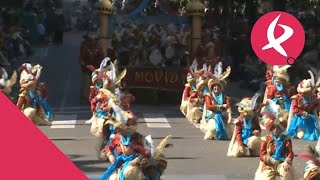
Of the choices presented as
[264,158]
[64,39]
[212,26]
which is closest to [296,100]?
[264,158]

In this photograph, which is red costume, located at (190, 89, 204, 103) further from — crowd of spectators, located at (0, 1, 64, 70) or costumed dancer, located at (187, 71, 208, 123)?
crowd of spectators, located at (0, 1, 64, 70)

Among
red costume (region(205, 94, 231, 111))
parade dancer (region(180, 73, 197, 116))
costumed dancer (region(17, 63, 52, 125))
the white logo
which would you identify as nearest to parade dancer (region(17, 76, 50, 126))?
costumed dancer (region(17, 63, 52, 125))

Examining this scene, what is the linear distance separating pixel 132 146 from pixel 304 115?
777 centimetres

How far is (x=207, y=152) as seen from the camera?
17688 mm

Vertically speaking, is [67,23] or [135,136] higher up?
[135,136]

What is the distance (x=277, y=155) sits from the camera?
13594 mm

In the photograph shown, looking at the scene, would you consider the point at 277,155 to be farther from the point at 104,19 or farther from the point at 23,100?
the point at 104,19

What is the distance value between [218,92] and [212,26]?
1614cm

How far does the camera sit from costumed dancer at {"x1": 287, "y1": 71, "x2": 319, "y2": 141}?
1933 cm

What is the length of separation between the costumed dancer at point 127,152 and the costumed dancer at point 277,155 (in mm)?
2159

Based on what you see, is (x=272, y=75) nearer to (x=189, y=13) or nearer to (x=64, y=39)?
(x=189, y=13)

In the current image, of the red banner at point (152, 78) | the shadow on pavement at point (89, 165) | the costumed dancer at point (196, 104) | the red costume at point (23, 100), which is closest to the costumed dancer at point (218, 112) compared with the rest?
the costumed dancer at point (196, 104)

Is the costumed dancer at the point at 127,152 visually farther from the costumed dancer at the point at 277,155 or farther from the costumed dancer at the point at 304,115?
the costumed dancer at the point at 304,115

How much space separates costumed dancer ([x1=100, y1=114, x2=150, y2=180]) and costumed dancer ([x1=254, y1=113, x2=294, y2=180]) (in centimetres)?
216
